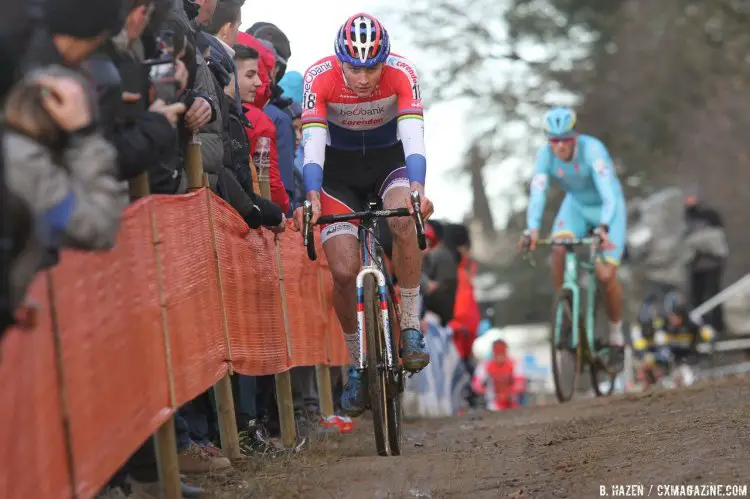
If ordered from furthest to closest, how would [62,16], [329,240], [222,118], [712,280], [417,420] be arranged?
[712,280], [417,420], [329,240], [222,118], [62,16]

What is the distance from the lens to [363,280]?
328 inches

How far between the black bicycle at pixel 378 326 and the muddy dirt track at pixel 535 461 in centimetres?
23

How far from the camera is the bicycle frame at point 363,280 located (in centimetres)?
821

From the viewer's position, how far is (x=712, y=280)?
82.0 ft

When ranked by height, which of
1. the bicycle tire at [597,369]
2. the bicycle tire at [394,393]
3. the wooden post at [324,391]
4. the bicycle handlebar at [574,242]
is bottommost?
the bicycle tire at [597,369]

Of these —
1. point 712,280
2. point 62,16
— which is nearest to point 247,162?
point 62,16

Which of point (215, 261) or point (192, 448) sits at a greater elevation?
point (215, 261)

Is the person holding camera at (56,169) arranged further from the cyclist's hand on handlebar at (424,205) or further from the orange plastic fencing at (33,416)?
the cyclist's hand on handlebar at (424,205)

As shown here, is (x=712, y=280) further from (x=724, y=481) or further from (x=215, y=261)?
(x=724, y=481)

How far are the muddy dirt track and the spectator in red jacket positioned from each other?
1.73 metres

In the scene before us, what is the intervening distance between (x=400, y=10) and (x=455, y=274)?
859 inches

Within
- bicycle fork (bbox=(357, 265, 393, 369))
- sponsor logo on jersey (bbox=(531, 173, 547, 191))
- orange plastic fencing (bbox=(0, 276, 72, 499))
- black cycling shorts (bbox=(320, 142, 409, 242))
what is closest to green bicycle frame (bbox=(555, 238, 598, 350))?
sponsor logo on jersey (bbox=(531, 173, 547, 191))

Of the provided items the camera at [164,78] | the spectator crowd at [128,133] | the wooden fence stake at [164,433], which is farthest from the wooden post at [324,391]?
the camera at [164,78]

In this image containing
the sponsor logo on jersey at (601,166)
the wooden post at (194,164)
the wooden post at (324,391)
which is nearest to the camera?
the wooden post at (194,164)
